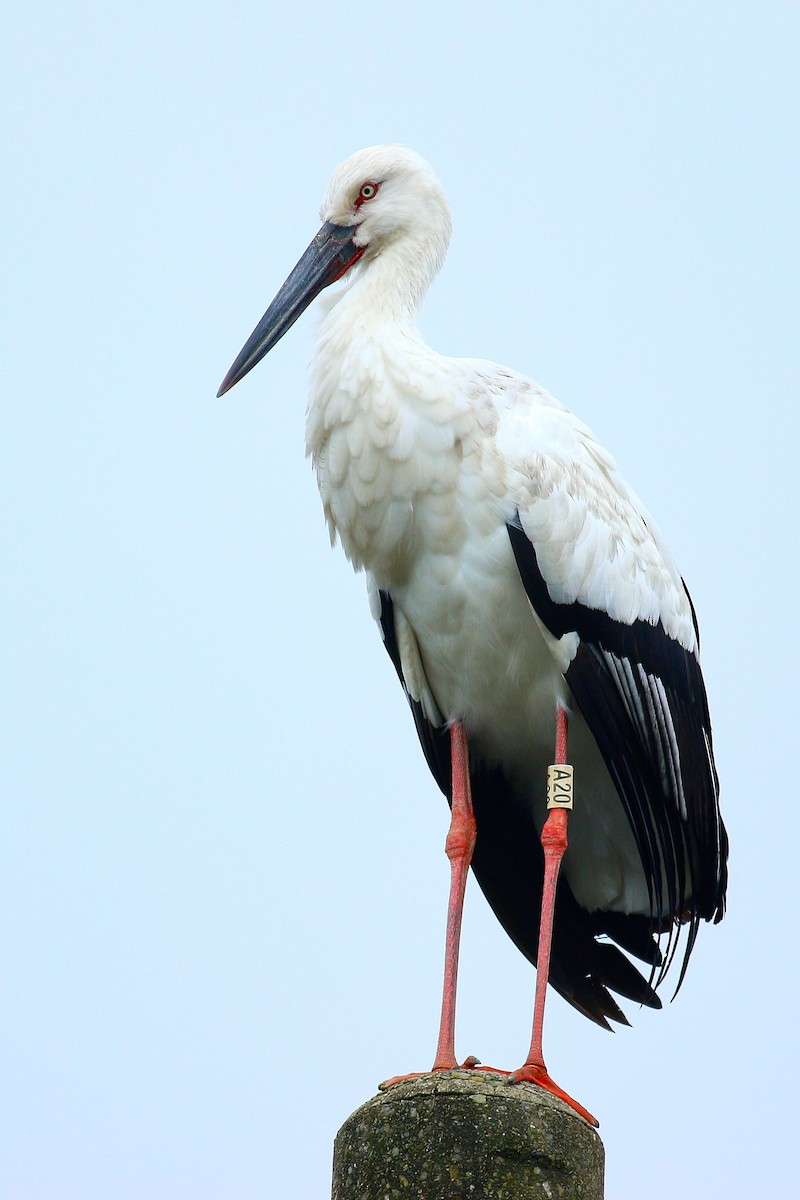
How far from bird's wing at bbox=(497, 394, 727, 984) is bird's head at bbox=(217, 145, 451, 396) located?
987mm

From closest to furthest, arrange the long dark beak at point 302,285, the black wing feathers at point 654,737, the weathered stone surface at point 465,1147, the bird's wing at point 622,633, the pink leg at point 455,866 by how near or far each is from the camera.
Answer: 1. the weathered stone surface at point 465,1147
2. the pink leg at point 455,866
3. the bird's wing at point 622,633
4. the black wing feathers at point 654,737
5. the long dark beak at point 302,285

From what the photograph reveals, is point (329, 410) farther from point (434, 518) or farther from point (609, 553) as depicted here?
point (609, 553)

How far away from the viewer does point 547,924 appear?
20.4 ft

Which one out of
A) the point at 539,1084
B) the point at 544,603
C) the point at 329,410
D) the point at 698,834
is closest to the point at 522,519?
the point at 544,603

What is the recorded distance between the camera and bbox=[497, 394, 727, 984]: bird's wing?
6.29 meters

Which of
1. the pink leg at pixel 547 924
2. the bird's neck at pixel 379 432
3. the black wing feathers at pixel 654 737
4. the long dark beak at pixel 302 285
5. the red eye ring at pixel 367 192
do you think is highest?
the red eye ring at pixel 367 192

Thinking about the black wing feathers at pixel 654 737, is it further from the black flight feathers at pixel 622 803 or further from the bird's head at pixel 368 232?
the bird's head at pixel 368 232

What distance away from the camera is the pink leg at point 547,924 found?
5.47 metres

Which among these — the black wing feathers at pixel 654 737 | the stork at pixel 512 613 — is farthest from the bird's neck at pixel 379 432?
the black wing feathers at pixel 654 737

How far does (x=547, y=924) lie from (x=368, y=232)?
3.17m

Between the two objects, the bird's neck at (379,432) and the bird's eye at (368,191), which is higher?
the bird's eye at (368,191)

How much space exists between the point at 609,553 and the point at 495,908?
1874mm

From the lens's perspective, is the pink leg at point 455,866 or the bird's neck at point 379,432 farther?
the bird's neck at point 379,432

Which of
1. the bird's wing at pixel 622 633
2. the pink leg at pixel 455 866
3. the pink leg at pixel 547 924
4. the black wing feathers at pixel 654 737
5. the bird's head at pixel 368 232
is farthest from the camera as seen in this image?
the bird's head at pixel 368 232
